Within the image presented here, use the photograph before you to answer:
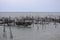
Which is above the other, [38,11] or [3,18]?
[38,11]

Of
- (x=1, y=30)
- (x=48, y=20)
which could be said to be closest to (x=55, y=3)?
(x=48, y=20)

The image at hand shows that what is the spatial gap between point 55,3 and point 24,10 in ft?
2.55

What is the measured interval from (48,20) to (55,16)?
0.22m

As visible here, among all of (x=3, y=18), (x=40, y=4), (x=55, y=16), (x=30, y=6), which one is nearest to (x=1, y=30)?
(x=3, y=18)

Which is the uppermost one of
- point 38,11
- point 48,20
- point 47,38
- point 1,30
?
point 38,11

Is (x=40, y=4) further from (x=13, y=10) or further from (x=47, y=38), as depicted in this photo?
(x=47, y=38)

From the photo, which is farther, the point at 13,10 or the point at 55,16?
the point at 55,16

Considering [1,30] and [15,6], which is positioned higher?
[15,6]

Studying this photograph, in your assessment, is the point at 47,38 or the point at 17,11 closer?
the point at 17,11

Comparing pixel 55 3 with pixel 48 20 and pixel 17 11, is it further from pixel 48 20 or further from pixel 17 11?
pixel 17 11

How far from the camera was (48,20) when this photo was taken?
2412mm

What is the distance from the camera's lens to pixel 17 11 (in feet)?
6.95

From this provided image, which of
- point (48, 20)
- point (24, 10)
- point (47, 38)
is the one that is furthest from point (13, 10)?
point (47, 38)

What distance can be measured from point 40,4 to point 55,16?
52 centimetres
